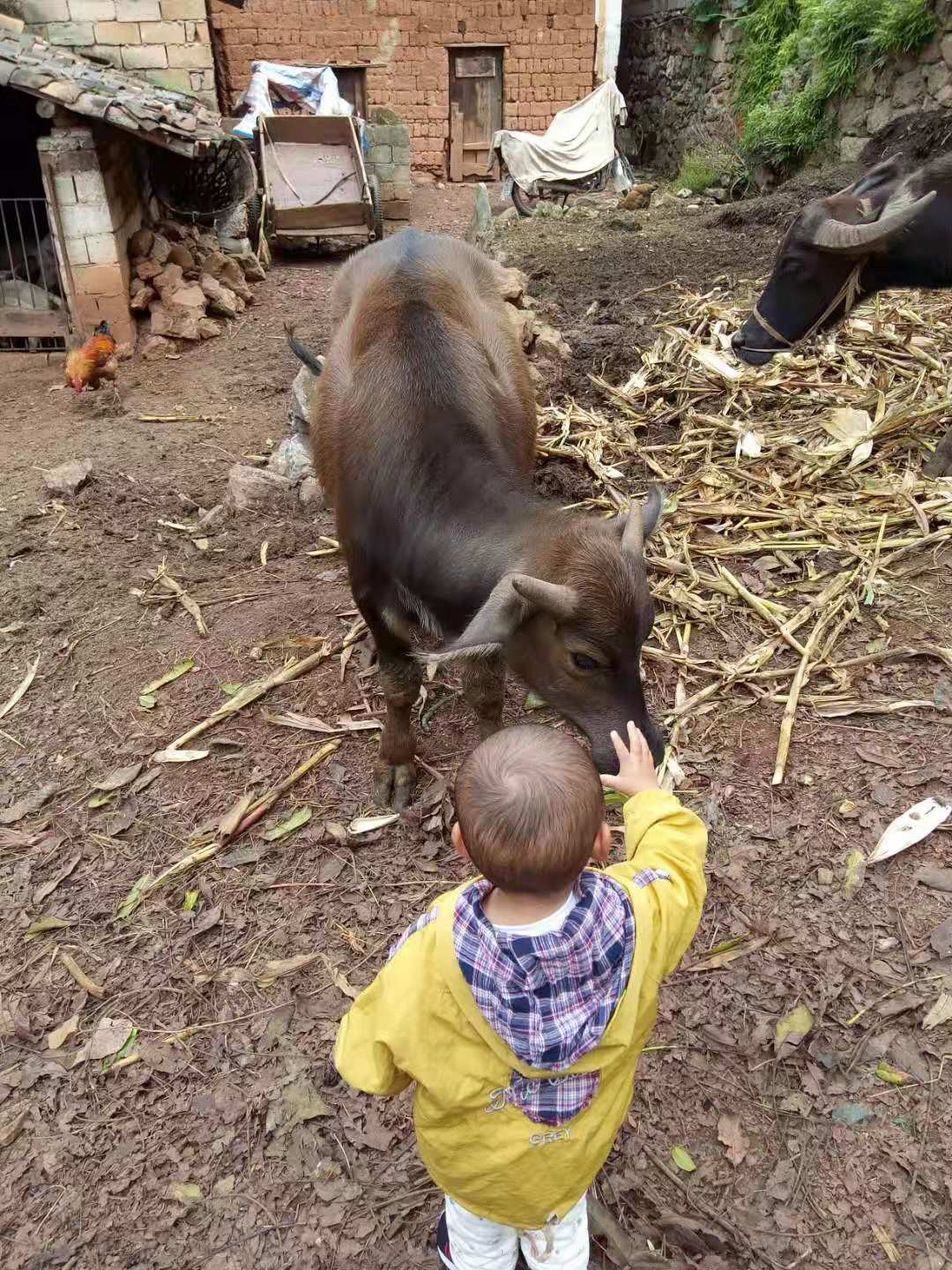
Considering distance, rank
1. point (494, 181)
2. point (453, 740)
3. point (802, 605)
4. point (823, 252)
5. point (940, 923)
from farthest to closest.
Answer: point (494, 181)
point (823, 252)
point (802, 605)
point (453, 740)
point (940, 923)

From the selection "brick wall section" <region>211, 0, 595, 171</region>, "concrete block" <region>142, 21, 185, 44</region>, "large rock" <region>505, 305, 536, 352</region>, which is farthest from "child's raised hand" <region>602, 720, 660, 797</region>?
"brick wall section" <region>211, 0, 595, 171</region>

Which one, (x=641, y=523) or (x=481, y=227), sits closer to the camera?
(x=641, y=523)

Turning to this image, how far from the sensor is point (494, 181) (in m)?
22.1

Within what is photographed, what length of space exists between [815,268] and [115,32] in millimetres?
10149

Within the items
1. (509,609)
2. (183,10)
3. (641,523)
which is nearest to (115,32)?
(183,10)

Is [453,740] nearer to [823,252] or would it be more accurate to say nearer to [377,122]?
[823,252]

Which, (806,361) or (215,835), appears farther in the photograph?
(806,361)

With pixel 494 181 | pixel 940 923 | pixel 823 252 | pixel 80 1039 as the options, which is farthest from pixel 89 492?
pixel 494 181

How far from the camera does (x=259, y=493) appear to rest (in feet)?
20.5

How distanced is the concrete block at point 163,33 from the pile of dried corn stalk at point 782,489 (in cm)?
844

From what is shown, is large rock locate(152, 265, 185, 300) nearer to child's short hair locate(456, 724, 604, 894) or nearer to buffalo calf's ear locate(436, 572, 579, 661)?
buffalo calf's ear locate(436, 572, 579, 661)

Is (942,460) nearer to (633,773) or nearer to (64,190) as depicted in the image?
(633,773)

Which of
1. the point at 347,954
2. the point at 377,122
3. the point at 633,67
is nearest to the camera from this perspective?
the point at 347,954

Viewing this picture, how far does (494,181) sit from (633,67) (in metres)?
5.65
